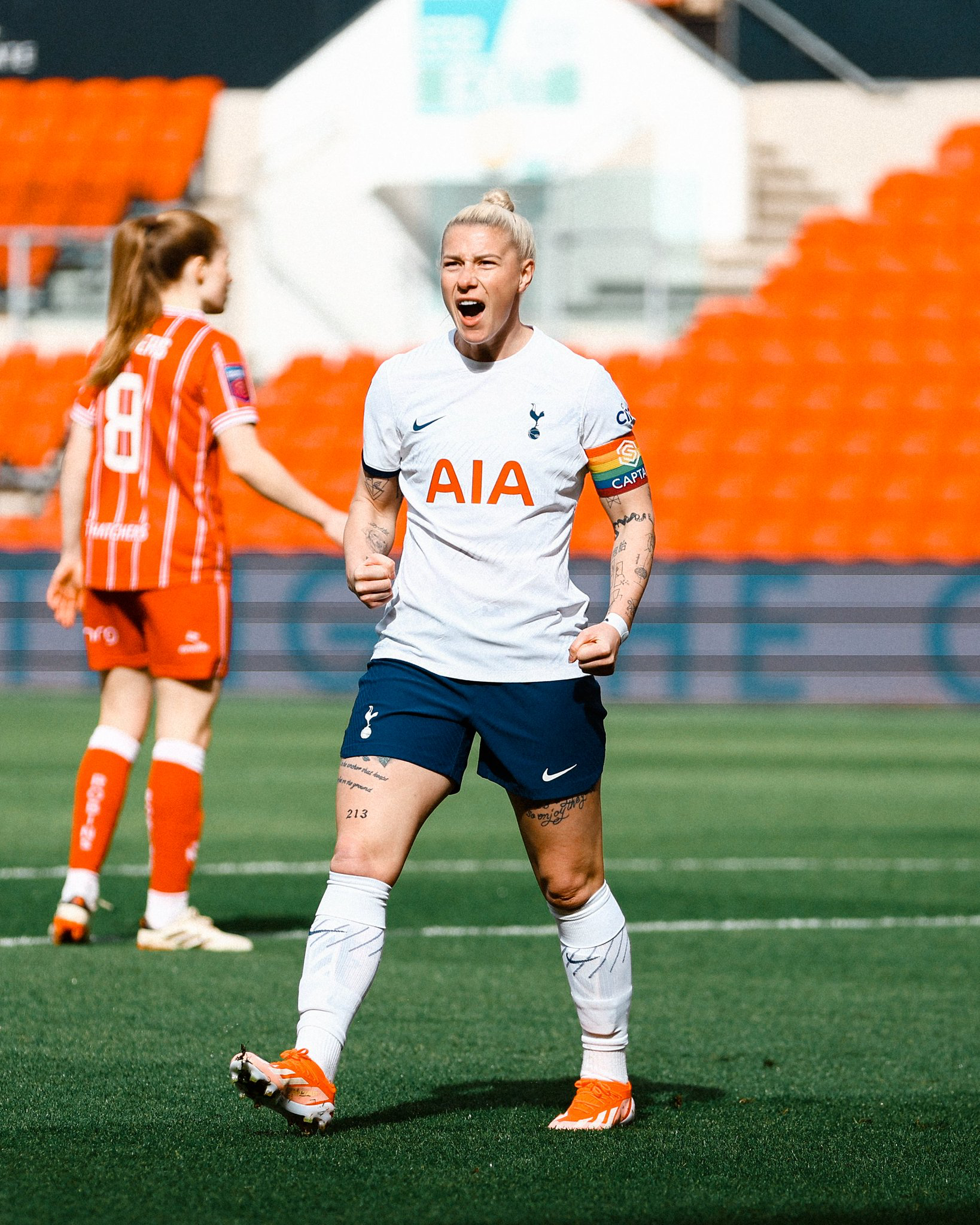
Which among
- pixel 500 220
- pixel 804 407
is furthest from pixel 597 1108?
pixel 804 407

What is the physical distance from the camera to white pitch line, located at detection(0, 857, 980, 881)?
7477mm

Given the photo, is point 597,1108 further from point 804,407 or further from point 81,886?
point 804,407

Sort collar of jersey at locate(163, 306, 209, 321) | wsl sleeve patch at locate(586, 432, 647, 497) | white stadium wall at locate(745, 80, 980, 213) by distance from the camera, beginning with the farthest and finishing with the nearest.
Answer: white stadium wall at locate(745, 80, 980, 213)
collar of jersey at locate(163, 306, 209, 321)
wsl sleeve patch at locate(586, 432, 647, 497)

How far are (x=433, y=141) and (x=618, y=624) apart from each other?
16.9 meters

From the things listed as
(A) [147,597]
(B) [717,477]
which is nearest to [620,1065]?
(A) [147,597]

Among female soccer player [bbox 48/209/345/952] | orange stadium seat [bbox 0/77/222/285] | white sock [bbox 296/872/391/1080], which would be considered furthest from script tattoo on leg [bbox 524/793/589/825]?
orange stadium seat [bbox 0/77/222/285]

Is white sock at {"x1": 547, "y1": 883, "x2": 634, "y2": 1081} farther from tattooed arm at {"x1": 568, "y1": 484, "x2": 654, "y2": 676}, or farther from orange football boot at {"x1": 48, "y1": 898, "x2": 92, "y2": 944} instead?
orange football boot at {"x1": 48, "y1": 898, "x2": 92, "y2": 944}

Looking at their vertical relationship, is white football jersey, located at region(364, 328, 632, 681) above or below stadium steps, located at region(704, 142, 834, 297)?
above

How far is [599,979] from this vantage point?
3.83 m

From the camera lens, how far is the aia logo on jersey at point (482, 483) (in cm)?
368

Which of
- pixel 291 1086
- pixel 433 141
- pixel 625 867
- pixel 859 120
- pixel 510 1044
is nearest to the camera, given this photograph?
pixel 291 1086

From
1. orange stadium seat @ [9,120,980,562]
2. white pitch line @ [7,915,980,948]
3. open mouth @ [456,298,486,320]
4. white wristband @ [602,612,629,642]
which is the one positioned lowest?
orange stadium seat @ [9,120,980,562]

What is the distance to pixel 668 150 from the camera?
18547mm

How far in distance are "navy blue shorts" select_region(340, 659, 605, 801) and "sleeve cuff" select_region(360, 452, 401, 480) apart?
393 mm
